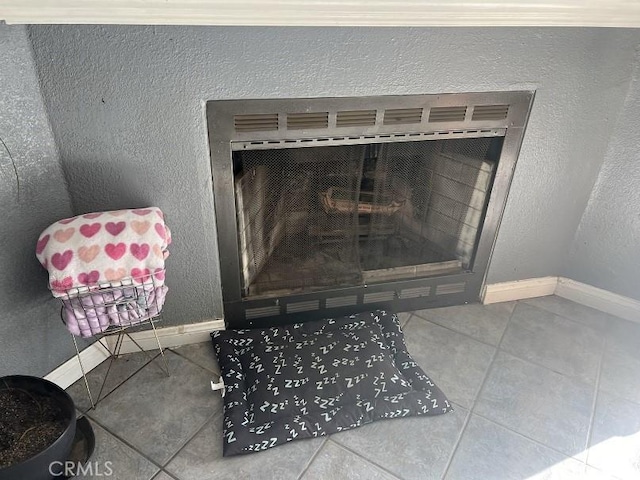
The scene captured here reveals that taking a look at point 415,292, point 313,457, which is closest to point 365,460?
point 313,457

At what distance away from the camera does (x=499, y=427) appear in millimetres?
1526

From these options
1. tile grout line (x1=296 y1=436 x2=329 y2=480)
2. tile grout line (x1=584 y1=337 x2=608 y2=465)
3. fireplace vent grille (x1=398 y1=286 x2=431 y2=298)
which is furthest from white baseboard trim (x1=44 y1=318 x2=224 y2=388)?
tile grout line (x1=584 y1=337 x2=608 y2=465)

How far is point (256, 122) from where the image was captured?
1434 mm

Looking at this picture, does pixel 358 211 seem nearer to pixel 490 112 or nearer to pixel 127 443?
pixel 490 112

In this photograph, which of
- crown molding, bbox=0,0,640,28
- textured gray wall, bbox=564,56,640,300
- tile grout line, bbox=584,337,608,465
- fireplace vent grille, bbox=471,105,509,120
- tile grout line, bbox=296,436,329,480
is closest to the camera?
crown molding, bbox=0,0,640,28

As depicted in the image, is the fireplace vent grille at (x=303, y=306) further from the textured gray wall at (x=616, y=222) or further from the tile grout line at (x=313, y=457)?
the textured gray wall at (x=616, y=222)

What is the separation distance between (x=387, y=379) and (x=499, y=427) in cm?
35

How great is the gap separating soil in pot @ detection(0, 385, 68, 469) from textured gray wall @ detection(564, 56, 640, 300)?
5.96ft

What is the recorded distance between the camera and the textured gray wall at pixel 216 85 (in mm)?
1281

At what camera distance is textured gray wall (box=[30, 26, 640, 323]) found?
1281mm

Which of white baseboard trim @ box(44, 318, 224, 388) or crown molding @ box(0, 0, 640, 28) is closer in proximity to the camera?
crown molding @ box(0, 0, 640, 28)

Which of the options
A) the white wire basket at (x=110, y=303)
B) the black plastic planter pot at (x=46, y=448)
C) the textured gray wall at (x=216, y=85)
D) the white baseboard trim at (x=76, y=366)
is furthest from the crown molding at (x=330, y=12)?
the white baseboard trim at (x=76, y=366)

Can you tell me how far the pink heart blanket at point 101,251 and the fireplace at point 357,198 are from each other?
280mm

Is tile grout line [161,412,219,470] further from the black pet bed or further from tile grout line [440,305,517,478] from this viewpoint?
tile grout line [440,305,517,478]
